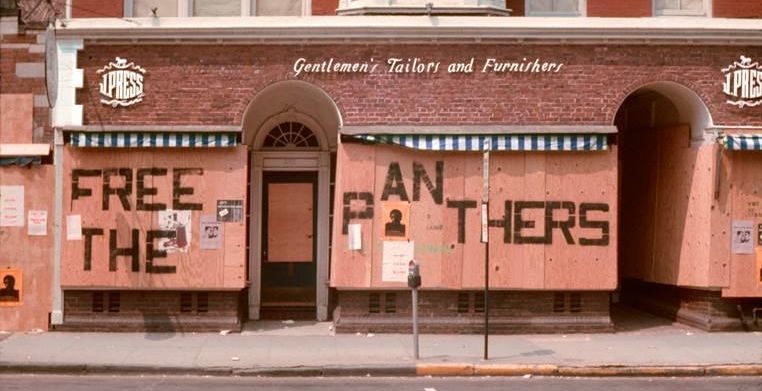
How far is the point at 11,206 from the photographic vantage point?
18125mm

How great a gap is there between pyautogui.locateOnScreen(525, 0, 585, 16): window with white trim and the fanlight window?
14.7 feet

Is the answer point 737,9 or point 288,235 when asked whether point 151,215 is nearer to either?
point 288,235

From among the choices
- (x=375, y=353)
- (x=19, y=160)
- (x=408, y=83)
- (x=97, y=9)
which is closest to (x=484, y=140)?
(x=408, y=83)

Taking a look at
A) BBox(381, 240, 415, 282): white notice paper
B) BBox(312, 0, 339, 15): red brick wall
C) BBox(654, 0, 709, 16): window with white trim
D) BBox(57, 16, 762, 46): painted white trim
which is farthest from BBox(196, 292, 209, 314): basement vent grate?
BBox(654, 0, 709, 16): window with white trim

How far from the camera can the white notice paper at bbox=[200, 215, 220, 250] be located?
58.6 ft

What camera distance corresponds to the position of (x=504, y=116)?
18031 mm

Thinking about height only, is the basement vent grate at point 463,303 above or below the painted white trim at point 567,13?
below

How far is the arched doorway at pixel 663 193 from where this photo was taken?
18.3 meters

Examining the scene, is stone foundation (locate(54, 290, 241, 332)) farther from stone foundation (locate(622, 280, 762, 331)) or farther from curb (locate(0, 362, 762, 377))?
stone foundation (locate(622, 280, 762, 331))

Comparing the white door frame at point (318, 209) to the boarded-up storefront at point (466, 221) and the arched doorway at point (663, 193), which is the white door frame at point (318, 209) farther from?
the arched doorway at point (663, 193)

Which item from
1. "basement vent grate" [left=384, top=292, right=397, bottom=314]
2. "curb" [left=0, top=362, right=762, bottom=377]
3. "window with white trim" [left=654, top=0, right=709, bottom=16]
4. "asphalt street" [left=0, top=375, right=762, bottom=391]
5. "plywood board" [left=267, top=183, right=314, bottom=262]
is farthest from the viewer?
"plywood board" [left=267, top=183, right=314, bottom=262]

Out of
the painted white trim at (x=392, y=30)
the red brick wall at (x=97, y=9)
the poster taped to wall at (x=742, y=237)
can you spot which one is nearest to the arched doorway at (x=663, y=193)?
the poster taped to wall at (x=742, y=237)

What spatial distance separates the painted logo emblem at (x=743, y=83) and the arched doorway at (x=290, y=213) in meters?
6.80

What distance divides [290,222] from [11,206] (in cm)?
480
